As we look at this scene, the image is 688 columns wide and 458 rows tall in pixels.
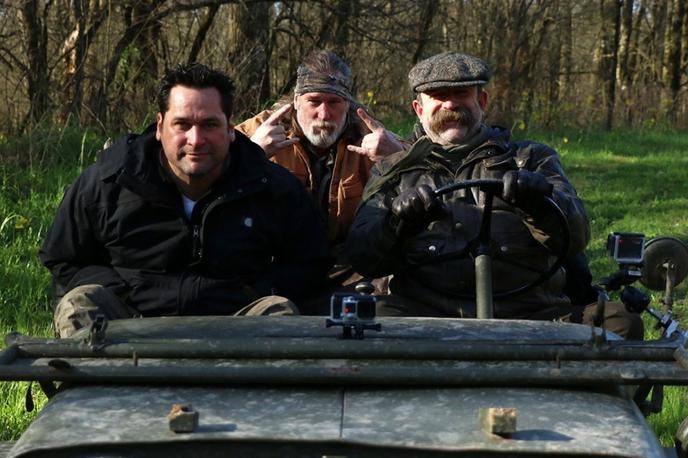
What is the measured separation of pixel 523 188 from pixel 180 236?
1327 millimetres

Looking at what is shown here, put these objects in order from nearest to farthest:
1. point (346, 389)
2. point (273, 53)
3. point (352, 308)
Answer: point (346, 389)
point (352, 308)
point (273, 53)

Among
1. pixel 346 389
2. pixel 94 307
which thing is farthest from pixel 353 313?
pixel 94 307

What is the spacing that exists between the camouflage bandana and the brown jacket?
145 millimetres

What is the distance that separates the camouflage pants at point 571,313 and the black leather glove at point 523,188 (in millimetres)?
587

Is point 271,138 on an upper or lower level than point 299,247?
upper

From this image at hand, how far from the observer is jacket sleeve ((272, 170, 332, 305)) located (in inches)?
189

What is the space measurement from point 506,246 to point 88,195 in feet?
5.37

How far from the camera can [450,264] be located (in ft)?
15.3

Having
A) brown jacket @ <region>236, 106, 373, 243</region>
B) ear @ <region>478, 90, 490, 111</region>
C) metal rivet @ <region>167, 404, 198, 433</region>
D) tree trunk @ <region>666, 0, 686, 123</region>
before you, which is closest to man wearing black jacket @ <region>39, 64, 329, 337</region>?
brown jacket @ <region>236, 106, 373, 243</region>

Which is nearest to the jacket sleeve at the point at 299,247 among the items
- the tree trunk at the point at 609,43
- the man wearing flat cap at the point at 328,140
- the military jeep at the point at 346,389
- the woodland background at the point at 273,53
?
the man wearing flat cap at the point at 328,140

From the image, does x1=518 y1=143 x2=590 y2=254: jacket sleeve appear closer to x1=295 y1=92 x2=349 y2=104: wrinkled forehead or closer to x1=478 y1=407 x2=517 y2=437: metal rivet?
x1=295 y1=92 x2=349 y2=104: wrinkled forehead

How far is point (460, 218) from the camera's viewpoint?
475 cm

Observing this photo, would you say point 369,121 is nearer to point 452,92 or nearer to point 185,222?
point 452,92

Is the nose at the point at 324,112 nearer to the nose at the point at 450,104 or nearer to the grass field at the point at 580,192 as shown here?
the nose at the point at 450,104
